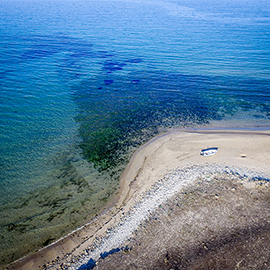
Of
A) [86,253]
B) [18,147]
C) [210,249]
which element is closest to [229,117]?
[210,249]

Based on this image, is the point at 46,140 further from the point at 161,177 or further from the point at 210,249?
the point at 210,249

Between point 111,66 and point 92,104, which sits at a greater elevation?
point 111,66

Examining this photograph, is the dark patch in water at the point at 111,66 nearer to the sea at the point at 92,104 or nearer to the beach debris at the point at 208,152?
the sea at the point at 92,104

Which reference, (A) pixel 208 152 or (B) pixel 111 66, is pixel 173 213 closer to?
(A) pixel 208 152

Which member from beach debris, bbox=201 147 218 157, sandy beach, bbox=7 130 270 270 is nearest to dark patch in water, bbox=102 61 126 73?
sandy beach, bbox=7 130 270 270

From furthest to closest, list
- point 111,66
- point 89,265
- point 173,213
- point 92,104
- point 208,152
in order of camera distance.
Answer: point 111,66 → point 92,104 → point 208,152 → point 173,213 → point 89,265

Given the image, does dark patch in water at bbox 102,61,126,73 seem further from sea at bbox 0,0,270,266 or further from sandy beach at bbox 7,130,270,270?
sandy beach at bbox 7,130,270,270

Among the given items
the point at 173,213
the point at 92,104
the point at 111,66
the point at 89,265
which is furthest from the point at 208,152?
the point at 111,66
